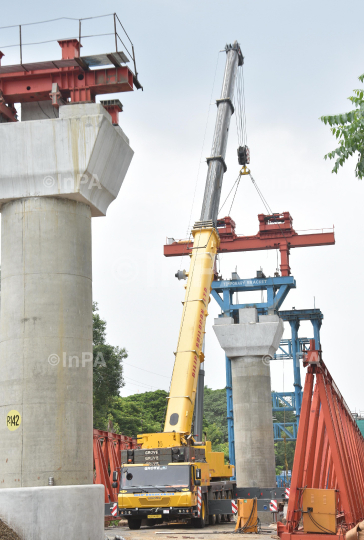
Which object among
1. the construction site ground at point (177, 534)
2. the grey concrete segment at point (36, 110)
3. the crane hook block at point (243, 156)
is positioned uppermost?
the crane hook block at point (243, 156)

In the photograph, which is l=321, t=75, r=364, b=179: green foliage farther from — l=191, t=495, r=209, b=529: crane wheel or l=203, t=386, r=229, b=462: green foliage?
l=203, t=386, r=229, b=462: green foliage

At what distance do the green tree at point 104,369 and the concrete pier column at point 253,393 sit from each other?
363 inches

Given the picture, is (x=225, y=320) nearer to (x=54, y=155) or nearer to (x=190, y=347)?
(x=190, y=347)

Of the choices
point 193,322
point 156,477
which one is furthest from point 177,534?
point 193,322

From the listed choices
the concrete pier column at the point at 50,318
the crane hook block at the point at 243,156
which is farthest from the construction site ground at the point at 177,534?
the crane hook block at the point at 243,156

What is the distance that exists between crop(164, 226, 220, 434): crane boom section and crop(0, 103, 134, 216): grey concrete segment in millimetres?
10287

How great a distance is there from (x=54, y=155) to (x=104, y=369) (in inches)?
1259

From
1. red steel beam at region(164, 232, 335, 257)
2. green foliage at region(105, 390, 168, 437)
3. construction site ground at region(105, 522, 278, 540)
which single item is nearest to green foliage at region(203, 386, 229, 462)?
green foliage at region(105, 390, 168, 437)

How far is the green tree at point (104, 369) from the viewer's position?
4534 centimetres

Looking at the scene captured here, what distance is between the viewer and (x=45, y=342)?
14.2 meters

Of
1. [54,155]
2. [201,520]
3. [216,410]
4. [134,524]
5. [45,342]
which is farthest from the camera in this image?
[216,410]

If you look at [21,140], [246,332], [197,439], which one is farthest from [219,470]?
[21,140]

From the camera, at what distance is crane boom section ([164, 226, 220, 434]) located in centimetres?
2348

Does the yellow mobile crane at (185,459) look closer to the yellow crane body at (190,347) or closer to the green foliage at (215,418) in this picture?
the yellow crane body at (190,347)
